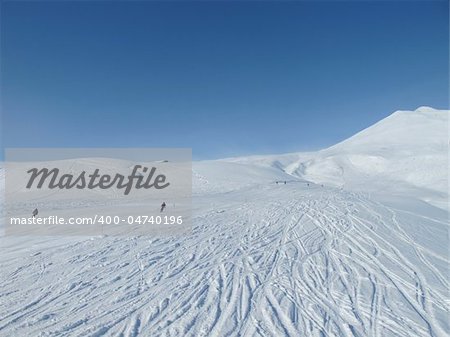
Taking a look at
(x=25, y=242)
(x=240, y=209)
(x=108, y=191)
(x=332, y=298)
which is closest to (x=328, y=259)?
(x=332, y=298)

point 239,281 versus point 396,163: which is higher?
point 396,163

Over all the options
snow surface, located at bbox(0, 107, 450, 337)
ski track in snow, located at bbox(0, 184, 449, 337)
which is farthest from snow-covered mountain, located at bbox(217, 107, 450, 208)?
ski track in snow, located at bbox(0, 184, 449, 337)

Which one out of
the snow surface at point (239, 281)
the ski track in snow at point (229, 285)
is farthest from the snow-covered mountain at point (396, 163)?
the ski track in snow at point (229, 285)

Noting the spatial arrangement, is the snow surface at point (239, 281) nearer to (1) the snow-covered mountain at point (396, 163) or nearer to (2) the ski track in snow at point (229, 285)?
(2) the ski track in snow at point (229, 285)
